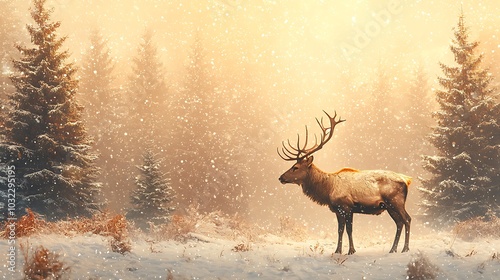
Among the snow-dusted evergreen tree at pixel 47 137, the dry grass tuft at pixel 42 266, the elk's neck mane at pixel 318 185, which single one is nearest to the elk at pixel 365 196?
the elk's neck mane at pixel 318 185

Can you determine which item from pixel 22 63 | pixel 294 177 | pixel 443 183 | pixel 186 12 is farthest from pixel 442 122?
pixel 186 12

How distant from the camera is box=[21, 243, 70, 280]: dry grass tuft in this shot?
661 cm

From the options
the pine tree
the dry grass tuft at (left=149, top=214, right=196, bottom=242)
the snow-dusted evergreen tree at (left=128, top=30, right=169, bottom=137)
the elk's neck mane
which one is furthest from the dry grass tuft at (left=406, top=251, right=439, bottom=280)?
the snow-dusted evergreen tree at (left=128, top=30, right=169, bottom=137)

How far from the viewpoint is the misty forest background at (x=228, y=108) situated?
15.8 m

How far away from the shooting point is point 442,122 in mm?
18625

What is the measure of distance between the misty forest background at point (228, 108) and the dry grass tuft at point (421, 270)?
33.0 ft

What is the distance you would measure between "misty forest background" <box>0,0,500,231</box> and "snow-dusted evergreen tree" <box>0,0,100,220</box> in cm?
5

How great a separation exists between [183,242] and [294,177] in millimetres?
3832

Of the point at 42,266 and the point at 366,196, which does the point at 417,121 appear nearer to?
the point at 366,196

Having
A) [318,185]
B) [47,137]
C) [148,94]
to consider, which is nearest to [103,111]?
[148,94]

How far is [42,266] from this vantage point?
263 inches

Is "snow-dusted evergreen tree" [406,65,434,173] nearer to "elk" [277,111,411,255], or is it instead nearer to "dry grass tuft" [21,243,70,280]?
"elk" [277,111,411,255]

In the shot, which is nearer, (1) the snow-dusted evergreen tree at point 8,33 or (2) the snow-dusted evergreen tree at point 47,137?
(2) the snow-dusted evergreen tree at point 47,137

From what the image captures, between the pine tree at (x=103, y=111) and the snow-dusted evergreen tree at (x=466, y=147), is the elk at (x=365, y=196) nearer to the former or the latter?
the snow-dusted evergreen tree at (x=466, y=147)
